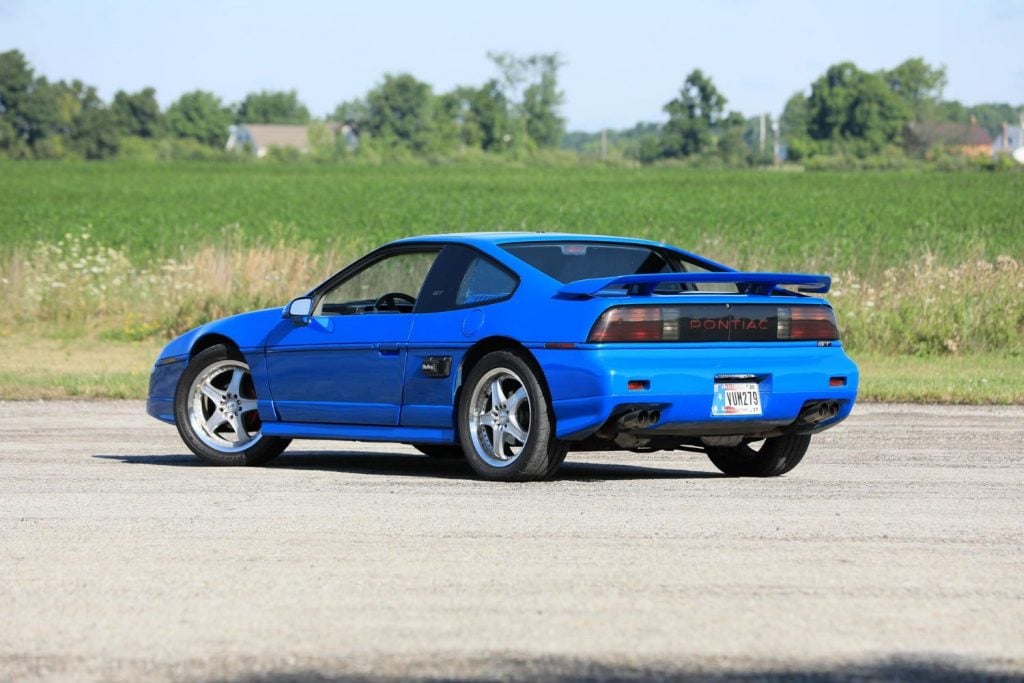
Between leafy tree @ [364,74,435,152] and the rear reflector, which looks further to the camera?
leafy tree @ [364,74,435,152]

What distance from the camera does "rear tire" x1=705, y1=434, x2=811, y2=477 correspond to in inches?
387

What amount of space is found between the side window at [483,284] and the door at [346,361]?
0.36 metres

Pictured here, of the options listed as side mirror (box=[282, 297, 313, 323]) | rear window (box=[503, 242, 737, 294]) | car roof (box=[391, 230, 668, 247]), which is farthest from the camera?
side mirror (box=[282, 297, 313, 323])

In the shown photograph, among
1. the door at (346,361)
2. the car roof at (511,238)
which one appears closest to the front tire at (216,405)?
the door at (346,361)

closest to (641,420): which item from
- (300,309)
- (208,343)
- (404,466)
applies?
(404,466)

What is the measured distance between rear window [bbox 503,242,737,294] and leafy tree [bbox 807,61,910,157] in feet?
536

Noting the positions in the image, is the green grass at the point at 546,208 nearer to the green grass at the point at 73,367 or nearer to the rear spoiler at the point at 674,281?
the green grass at the point at 73,367

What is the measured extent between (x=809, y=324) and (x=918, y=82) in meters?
195

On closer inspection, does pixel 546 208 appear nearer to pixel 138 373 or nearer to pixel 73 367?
pixel 73 367

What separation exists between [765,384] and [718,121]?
158303mm

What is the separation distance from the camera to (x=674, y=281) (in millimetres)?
9031

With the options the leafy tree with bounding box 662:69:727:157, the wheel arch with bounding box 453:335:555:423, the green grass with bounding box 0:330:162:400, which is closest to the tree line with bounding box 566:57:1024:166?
the leafy tree with bounding box 662:69:727:157

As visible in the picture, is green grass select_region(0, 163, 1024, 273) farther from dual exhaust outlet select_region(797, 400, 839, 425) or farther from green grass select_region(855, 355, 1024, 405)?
dual exhaust outlet select_region(797, 400, 839, 425)

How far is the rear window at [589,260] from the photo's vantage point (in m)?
9.58
